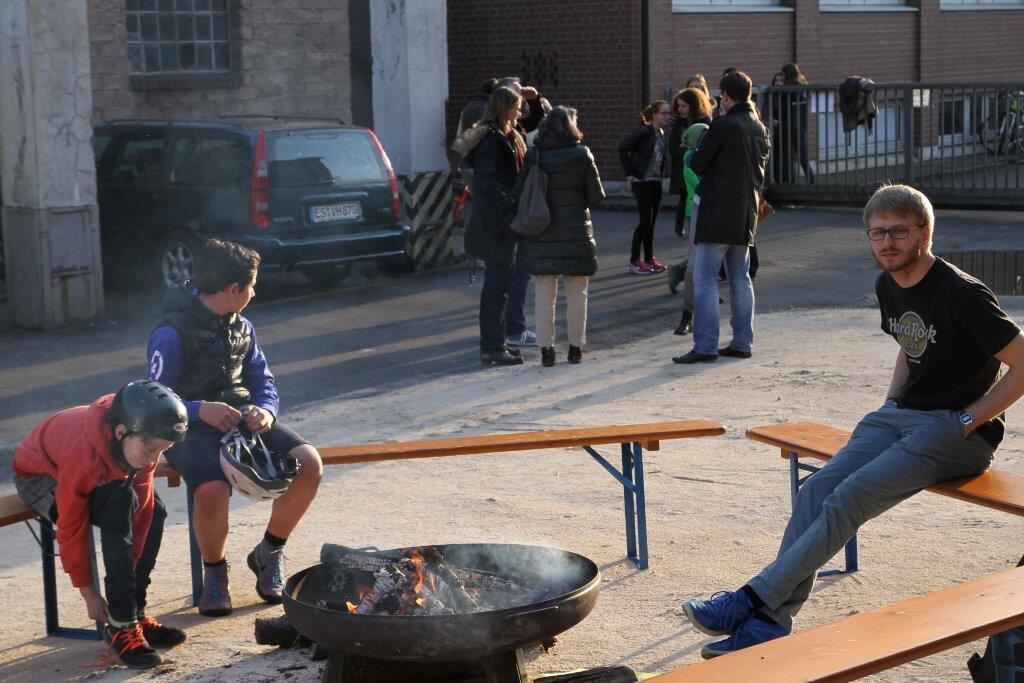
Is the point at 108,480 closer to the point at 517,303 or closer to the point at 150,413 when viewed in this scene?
the point at 150,413

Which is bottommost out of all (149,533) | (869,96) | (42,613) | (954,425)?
(42,613)

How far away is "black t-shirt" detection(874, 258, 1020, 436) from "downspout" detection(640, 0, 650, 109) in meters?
16.2

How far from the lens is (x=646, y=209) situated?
560 inches

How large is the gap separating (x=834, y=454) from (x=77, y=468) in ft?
9.33

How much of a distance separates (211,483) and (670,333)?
659 cm

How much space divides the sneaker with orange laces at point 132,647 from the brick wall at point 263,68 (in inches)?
493

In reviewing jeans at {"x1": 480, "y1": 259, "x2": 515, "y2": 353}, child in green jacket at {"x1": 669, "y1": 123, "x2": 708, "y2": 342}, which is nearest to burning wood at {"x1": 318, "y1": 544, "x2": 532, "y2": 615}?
jeans at {"x1": 480, "y1": 259, "x2": 515, "y2": 353}

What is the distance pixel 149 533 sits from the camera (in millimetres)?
5344

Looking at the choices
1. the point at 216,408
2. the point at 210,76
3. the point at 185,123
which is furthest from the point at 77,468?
the point at 210,76

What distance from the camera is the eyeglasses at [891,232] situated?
5.11 meters

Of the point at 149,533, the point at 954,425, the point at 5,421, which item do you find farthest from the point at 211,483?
the point at 5,421

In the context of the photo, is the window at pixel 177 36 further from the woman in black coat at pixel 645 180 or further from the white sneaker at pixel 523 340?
the white sneaker at pixel 523 340

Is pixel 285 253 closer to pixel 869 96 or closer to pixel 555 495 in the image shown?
pixel 555 495

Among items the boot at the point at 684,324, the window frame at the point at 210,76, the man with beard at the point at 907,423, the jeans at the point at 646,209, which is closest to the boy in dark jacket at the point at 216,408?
the man with beard at the point at 907,423
